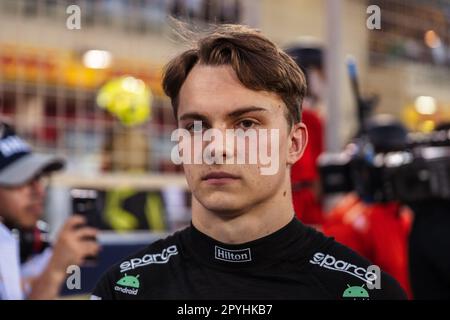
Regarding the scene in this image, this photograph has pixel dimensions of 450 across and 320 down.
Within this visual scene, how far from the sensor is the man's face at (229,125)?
1593 mm

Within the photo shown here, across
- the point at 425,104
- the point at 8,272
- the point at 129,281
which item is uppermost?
the point at 425,104

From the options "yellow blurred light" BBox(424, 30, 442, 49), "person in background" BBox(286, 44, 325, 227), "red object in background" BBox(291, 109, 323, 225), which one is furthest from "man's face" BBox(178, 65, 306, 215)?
"yellow blurred light" BBox(424, 30, 442, 49)

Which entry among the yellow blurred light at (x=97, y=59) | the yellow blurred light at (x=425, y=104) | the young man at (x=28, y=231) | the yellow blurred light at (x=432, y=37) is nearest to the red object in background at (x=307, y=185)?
the yellow blurred light at (x=432, y=37)

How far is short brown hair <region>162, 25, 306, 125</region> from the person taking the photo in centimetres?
161

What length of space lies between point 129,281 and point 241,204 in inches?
13.8

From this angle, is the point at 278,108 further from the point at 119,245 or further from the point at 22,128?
the point at 22,128

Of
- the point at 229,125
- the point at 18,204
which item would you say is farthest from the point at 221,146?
the point at 18,204

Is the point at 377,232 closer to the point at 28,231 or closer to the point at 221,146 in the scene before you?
the point at 28,231

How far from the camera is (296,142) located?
1.74 metres

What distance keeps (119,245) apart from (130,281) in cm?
325

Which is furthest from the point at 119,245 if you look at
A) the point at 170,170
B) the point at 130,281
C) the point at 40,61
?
the point at 40,61

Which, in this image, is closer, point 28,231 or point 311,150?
point 28,231

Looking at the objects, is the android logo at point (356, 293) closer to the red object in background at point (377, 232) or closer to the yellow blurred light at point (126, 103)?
the red object in background at point (377, 232)

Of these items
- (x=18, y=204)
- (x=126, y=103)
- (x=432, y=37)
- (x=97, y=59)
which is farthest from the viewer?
(x=97, y=59)
